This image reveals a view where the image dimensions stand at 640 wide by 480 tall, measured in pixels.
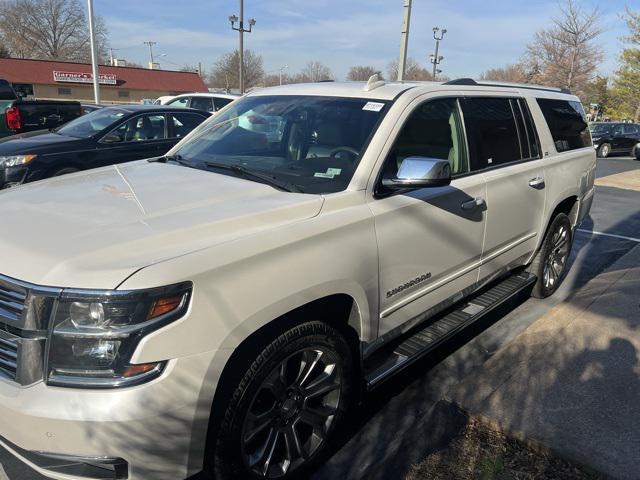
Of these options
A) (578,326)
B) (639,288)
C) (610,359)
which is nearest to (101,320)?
(610,359)

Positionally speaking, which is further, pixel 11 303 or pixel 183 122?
pixel 183 122

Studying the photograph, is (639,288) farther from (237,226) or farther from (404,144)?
(237,226)

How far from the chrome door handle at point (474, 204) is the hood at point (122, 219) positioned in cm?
119

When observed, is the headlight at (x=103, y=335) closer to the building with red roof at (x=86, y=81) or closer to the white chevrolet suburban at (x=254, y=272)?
the white chevrolet suburban at (x=254, y=272)

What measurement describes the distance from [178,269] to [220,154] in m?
1.65

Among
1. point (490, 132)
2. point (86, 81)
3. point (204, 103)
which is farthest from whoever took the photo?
point (86, 81)

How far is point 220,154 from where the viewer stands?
340 centimetres

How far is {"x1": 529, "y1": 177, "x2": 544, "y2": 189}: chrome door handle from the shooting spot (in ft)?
13.5

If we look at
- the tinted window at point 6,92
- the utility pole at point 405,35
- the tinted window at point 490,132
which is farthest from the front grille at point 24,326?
the tinted window at point 6,92

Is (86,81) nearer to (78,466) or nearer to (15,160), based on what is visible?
(15,160)

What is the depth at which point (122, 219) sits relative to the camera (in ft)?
7.54

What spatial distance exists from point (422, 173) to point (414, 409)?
1.48 m

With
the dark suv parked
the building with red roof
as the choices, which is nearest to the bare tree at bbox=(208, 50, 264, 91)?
the building with red roof

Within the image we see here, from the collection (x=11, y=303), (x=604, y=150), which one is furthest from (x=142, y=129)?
(x=604, y=150)
